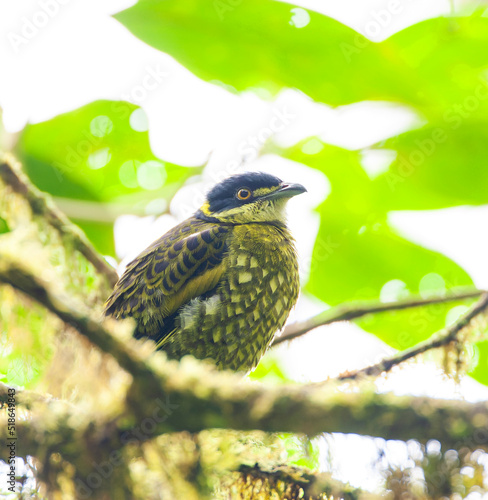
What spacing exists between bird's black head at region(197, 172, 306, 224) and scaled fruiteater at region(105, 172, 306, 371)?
0.70ft

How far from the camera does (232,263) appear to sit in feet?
10.3

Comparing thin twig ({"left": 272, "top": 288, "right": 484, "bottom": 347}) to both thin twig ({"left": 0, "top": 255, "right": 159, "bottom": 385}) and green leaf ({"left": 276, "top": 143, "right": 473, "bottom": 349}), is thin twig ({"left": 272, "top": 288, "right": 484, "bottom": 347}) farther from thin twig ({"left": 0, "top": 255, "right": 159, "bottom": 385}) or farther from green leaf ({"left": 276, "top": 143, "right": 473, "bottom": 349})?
thin twig ({"left": 0, "top": 255, "right": 159, "bottom": 385})

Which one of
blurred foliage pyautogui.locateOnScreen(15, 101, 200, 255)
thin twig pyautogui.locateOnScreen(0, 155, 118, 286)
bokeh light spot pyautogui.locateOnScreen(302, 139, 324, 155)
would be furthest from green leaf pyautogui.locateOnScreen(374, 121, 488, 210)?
thin twig pyautogui.locateOnScreen(0, 155, 118, 286)

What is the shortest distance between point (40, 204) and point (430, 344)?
1982 mm

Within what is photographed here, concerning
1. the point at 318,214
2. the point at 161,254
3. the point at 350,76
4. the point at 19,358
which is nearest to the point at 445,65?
the point at 350,76

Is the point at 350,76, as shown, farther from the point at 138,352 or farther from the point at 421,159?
the point at 138,352

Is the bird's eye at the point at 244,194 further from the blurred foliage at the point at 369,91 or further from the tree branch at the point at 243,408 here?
the tree branch at the point at 243,408

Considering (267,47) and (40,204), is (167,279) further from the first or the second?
(267,47)

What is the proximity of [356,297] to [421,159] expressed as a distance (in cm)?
99

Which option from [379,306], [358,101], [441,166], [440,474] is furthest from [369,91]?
[440,474]

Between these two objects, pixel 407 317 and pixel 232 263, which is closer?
pixel 232 263

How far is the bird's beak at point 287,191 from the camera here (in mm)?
3711

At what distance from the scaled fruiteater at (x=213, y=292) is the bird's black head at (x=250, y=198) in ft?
0.70

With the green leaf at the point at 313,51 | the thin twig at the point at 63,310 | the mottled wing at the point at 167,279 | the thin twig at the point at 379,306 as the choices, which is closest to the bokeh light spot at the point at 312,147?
the green leaf at the point at 313,51
